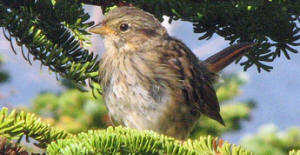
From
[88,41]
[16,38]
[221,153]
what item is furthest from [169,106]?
[221,153]

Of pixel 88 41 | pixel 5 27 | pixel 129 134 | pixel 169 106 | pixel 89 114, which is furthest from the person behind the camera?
pixel 89 114

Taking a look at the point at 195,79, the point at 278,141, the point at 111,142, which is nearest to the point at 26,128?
the point at 111,142

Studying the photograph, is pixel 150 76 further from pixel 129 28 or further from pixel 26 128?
pixel 26 128

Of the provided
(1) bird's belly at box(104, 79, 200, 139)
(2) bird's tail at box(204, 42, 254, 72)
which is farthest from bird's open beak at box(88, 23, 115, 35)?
(2) bird's tail at box(204, 42, 254, 72)

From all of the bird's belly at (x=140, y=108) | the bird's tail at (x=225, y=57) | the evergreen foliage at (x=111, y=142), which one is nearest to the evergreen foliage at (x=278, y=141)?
the bird's tail at (x=225, y=57)

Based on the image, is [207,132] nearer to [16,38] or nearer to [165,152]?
[16,38]
